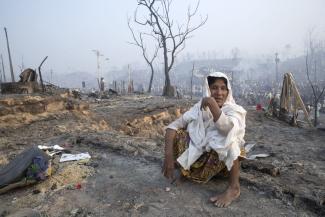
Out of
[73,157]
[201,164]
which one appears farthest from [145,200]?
[73,157]

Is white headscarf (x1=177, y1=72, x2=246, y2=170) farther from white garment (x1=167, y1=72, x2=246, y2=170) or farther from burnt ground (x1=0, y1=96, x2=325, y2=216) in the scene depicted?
burnt ground (x1=0, y1=96, x2=325, y2=216)

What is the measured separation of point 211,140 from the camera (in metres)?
2.73

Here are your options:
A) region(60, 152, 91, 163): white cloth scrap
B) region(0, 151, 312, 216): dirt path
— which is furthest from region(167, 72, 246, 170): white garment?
region(60, 152, 91, 163): white cloth scrap

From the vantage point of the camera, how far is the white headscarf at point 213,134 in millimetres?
2648

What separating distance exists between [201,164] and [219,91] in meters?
0.72

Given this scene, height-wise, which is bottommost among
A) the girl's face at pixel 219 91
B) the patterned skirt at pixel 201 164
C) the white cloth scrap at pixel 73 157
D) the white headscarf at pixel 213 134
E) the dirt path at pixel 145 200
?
the dirt path at pixel 145 200

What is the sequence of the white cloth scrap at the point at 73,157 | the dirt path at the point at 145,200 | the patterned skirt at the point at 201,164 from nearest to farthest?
the dirt path at the point at 145,200
the patterned skirt at the point at 201,164
the white cloth scrap at the point at 73,157

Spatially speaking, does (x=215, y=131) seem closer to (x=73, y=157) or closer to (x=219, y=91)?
(x=219, y=91)

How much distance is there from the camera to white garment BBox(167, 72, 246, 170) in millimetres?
2639

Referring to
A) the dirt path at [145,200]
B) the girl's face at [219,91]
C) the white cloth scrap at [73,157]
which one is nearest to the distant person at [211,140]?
the girl's face at [219,91]

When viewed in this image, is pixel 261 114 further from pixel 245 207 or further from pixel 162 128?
pixel 245 207

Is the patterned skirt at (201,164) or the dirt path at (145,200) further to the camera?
the patterned skirt at (201,164)

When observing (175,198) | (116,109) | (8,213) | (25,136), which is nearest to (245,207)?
(175,198)

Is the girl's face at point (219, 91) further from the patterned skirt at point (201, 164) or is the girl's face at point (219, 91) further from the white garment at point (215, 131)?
the patterned skirt at point (201, 164)
